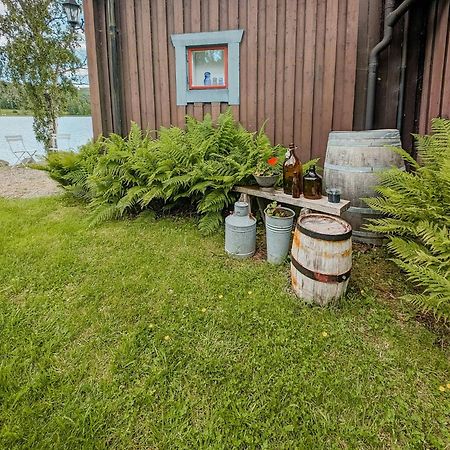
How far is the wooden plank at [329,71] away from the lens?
10.6 feet

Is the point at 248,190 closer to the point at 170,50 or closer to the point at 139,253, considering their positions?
the point at 139,253

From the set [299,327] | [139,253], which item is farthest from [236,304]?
[139,253]

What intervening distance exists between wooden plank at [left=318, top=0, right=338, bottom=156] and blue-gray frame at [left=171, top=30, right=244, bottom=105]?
35.2 inches

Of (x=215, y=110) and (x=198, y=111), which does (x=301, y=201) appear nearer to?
(x=215, y=110)

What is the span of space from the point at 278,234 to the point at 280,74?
6.71 feet

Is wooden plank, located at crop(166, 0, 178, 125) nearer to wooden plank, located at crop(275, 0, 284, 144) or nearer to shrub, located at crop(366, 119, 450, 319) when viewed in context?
wooden plank, located at crop(275, 0, 284, 144)

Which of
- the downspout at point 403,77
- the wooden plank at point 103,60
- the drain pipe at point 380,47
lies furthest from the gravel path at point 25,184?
the downspout at point 403,77

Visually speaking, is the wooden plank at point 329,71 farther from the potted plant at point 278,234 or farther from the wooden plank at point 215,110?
the potted plant at point 278,234

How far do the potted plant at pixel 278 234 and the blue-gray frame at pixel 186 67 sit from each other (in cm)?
189

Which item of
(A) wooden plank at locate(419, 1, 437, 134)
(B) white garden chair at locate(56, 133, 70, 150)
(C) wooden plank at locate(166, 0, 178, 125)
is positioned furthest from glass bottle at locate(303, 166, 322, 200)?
(B) white garden chair at locate(56, 133, 70, 150)

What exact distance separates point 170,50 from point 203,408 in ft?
12.2

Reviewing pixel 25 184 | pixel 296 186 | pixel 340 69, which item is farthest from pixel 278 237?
pixel 25 184

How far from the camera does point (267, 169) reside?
9.01ft

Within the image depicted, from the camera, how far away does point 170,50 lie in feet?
12.4
